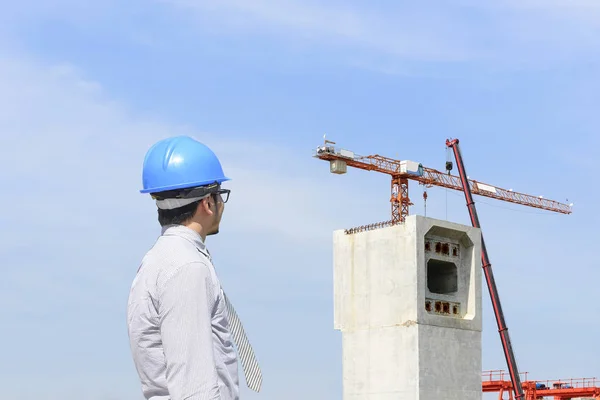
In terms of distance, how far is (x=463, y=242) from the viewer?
58344 mm

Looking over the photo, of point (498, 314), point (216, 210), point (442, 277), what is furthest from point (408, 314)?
point (216, 210)

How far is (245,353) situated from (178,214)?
71 centimetres

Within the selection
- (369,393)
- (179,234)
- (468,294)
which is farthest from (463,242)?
(179,234)

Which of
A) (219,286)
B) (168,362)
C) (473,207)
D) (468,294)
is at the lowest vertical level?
(168,362)

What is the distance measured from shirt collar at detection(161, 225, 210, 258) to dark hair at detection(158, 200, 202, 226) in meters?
0.04

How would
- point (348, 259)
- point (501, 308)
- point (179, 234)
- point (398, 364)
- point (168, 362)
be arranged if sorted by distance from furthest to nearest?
1. point (501, 308)
2. point (348, 259)
3. point (398, 364)
4. point (179, 234)
5. point (168, 362)

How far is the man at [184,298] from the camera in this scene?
14.0 feet

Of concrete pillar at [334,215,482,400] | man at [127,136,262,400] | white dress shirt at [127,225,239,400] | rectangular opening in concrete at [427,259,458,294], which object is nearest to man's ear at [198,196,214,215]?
man at [127,136,262,400]

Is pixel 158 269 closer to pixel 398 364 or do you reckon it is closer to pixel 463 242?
pixel 398 364

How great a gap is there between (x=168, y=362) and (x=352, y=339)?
170 feet

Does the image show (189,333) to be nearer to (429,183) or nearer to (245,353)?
(245,353)

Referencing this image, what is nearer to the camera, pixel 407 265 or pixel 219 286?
pixel 219 286

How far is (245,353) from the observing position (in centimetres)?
491

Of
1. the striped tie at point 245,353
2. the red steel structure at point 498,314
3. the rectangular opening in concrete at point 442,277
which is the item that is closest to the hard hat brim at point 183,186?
the striped tie at point 245,353
